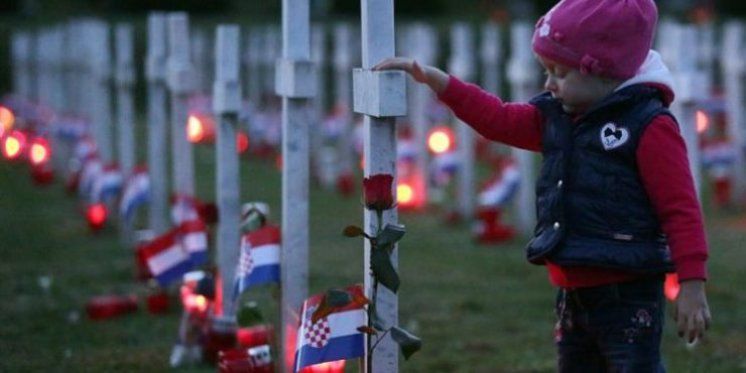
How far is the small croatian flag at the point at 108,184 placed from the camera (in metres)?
13.1

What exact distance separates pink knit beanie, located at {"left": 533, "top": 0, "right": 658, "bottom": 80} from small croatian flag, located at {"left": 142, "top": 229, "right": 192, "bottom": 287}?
12.2 ft

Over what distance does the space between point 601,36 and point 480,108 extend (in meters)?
0.47

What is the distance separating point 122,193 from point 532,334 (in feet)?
19.3

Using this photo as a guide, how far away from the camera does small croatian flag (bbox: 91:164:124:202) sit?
13108 millimetres

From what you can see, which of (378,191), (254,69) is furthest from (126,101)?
(254,69)

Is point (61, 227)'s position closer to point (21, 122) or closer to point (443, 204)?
point (443, 204)

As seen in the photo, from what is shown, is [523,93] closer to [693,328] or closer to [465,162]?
[465,162]

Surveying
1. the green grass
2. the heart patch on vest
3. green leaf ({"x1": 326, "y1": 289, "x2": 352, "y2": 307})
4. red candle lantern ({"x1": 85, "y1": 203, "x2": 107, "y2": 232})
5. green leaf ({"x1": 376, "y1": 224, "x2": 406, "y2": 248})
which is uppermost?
the heart patch on vest

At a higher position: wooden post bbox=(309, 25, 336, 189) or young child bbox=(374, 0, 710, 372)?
young child bbox=(374, 0, 710, 372)

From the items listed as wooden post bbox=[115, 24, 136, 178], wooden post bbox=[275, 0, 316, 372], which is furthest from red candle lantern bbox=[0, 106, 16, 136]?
wooden post bbox=[275, 0, 316, 372]

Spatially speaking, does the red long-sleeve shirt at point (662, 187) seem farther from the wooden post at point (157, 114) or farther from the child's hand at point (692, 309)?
the wooden post at point (157, 114)

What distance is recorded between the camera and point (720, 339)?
8211mm

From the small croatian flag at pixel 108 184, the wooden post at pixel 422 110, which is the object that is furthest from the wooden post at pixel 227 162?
the wooden post at pixel 422 110

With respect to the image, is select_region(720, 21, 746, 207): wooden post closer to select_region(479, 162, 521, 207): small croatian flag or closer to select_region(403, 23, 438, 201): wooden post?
select_region(403, 23, 438, 201): wooden post
